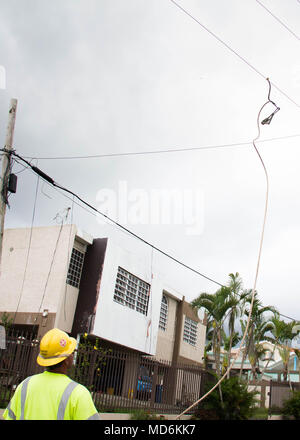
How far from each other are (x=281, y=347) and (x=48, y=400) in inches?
882

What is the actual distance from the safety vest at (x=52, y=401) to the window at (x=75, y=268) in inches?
574

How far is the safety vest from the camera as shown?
2.42 m

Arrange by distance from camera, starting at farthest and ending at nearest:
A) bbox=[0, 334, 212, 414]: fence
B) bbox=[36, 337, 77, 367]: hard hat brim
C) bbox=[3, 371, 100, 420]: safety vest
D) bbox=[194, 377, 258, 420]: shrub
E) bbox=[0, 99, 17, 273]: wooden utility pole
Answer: bbox=[194, 377, 258, 420]: shrub → bbox=[0, 334, 212, 414]: fence → bbox=[0, 99, 17, 273]: wooden utility pole → bbox=[36, 337, 77, 367]: hard hat brim → bbox=[3, 371, 100, 420]: safety vest

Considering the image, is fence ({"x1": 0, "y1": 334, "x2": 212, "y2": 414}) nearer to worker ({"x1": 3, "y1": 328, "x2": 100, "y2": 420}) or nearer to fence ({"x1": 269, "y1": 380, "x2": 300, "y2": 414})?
fence ({"x1": 269, "y1": 380, "x2": 300, "y2": 414})

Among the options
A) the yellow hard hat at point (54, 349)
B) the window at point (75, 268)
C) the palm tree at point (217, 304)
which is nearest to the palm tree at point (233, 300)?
the palm tree at point (217, 304)

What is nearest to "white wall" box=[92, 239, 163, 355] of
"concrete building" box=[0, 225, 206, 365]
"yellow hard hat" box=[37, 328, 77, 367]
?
"concrete building" box=[0, 225, 206, 365]

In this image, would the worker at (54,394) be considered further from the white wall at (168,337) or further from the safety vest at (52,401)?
the white wall at (168,337)

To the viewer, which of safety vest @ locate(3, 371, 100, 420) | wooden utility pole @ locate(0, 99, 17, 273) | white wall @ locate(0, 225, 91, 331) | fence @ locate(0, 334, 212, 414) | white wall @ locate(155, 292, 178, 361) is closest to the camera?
safety vest @ locate(3, 371, 100, 420)

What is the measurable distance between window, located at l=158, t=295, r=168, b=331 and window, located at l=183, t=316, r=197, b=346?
231cm

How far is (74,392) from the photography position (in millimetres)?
2457

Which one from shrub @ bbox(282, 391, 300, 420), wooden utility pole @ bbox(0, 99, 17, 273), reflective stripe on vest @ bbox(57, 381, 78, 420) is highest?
wooden utility pole @ bbox(0, 99, 17, 273)

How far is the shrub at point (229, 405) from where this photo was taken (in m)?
13.5

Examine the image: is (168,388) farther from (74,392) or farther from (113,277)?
(74,392)

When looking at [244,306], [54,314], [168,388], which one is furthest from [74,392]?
[244,306]
